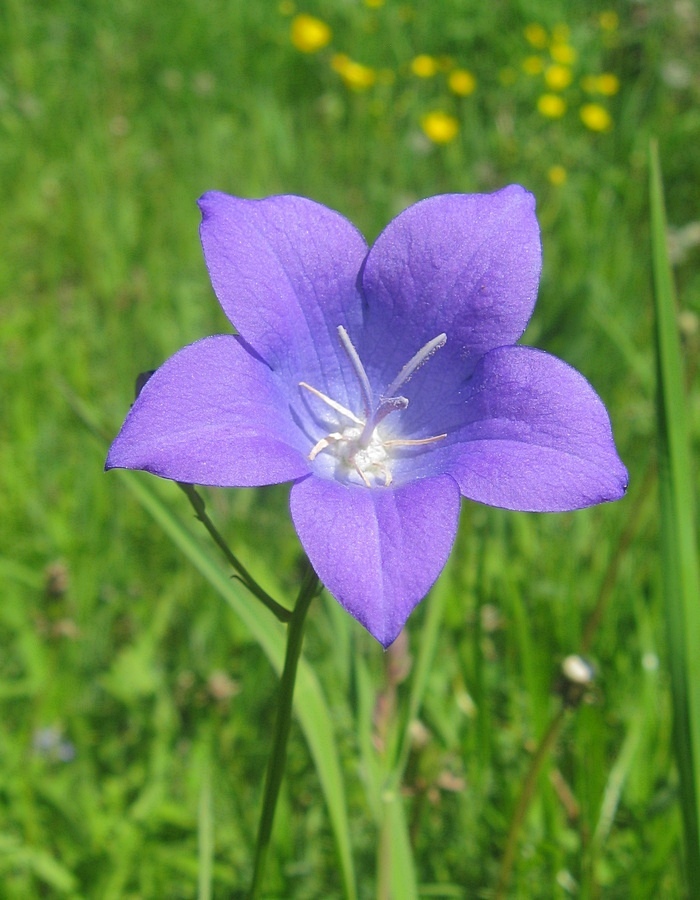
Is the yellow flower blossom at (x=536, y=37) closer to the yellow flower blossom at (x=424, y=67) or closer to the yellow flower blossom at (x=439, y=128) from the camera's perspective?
the yellow flower blossom at (x=424, y=67)

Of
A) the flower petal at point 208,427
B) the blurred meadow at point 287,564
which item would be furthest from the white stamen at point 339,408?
the blurred meadow at point 287,564

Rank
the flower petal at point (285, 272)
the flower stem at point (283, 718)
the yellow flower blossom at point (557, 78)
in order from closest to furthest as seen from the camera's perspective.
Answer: the flower stem at point (283, 718) → the flower petal at point (285, 272) → the yellow flower blossom at point (557, 78)

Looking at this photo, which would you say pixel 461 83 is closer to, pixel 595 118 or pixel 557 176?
pixel 595 118

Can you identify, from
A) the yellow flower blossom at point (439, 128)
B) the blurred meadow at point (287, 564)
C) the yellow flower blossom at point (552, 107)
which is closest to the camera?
the blurred meadow at point (287, 564)

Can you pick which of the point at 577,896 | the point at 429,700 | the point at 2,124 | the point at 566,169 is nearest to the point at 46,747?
the point at 429,700

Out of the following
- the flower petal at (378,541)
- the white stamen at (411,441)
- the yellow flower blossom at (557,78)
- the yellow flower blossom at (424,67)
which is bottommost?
the yellow flower blossom at (557,78)

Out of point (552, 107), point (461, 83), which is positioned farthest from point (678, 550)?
point (461, 83)
